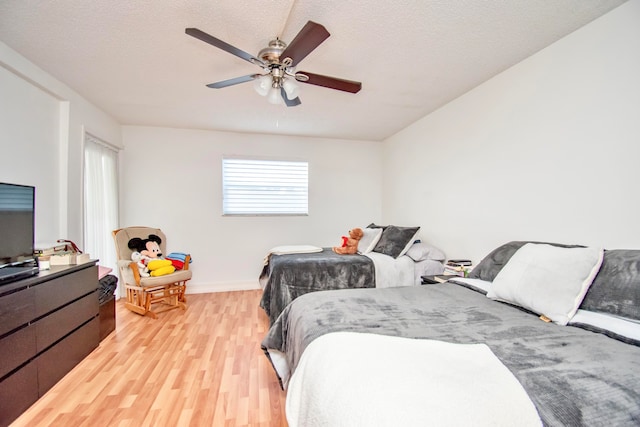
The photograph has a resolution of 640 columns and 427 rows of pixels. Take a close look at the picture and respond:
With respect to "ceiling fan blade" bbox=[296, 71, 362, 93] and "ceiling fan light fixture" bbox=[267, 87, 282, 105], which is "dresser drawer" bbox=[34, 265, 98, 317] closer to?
"ceiling fan light fixture" bbox=[267, 87, 282, 105]

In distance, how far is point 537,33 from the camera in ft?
6.60

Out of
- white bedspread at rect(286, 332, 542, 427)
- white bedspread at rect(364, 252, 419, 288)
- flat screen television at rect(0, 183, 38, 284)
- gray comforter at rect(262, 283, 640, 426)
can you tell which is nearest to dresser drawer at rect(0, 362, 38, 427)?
flat screen television at rect(0, 183, 38, 284)

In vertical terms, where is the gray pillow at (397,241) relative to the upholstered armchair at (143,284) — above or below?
above

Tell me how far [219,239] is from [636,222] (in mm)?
4430

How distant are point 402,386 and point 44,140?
3.50m

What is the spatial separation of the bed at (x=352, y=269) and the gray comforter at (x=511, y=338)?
104 cm

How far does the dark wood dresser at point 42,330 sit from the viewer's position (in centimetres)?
162

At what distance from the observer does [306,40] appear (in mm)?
1620

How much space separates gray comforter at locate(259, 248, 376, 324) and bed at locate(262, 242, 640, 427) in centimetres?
106

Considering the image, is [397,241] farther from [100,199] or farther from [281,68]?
[100,199]

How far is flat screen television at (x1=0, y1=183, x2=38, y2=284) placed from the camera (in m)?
1.87

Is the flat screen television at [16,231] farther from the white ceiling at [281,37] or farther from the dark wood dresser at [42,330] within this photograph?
the white ceiling at [281,37]

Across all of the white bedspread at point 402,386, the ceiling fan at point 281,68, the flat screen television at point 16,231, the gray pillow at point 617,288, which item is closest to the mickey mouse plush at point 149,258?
the flat screen television at point 16,231

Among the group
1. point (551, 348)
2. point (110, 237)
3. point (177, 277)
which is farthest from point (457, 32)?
point (110, 237)
